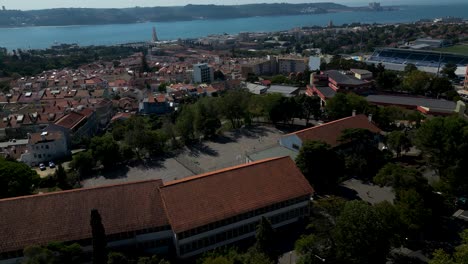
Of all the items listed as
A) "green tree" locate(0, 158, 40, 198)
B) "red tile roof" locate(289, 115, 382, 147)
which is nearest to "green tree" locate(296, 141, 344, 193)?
"red tile roof" locate(289, 115, 382, 147)

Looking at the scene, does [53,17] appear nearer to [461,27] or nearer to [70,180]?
[461,27]

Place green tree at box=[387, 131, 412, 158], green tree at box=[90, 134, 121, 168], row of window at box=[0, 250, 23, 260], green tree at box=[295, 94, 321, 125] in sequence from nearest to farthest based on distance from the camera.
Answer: row of window at box=[0, 250, 23, 260] → green tree at box=[387, 131, 412, 158] → green tree at box=[90, 134, 121, 168] → green tree at box=[295, 94, 321, 125]

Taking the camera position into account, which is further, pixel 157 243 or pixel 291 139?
pixel 291 139

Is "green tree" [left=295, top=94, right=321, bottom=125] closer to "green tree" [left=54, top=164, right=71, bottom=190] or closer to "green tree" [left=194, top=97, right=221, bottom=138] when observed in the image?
"green tree" [left=194, top=97, right=221, bottom=138]

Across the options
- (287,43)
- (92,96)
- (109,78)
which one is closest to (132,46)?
(287,43)

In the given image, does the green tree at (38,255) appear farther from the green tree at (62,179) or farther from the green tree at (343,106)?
the green tree at (343,106)

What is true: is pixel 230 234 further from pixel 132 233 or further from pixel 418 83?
pixel 418 83
